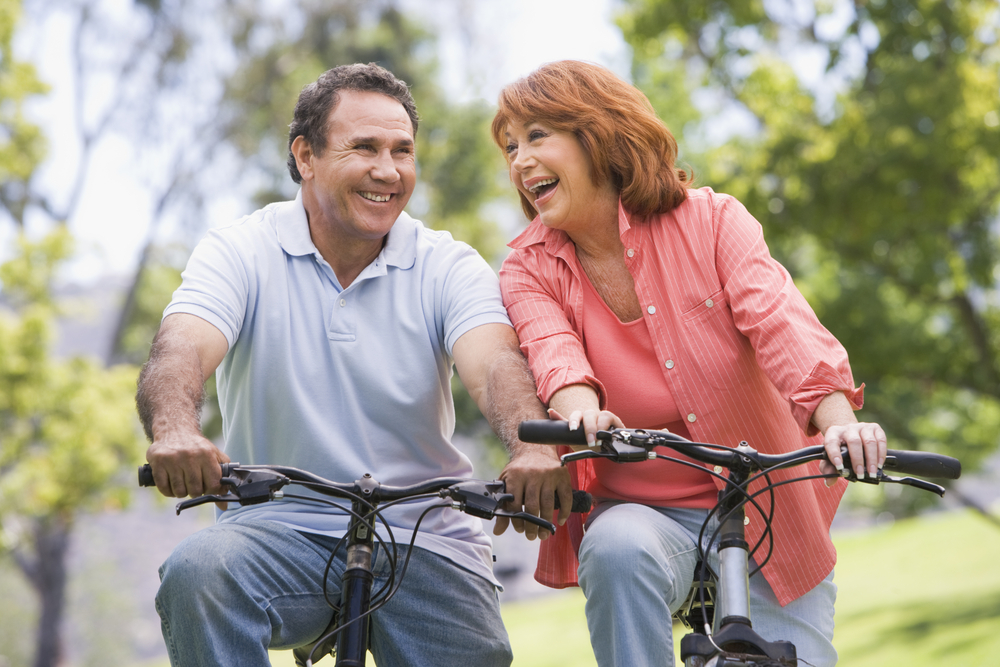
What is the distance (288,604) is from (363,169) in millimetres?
1398

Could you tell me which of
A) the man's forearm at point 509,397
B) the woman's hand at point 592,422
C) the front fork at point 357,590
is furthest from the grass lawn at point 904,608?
the front fork at point 357,590

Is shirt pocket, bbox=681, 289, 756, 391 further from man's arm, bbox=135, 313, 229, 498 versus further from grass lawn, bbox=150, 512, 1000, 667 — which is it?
grass lawn, bbox=150, 512, 1000, 667

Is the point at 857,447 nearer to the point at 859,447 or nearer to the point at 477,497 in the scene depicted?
the point at 859,447

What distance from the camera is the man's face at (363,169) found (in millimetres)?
3279

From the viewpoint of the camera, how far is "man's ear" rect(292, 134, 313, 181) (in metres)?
3.48

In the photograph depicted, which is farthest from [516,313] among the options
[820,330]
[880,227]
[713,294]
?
[880,227]

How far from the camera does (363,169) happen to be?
3.27 metres

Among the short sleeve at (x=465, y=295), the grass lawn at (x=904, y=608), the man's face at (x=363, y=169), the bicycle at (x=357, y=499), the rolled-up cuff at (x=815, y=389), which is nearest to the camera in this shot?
the bicycle at (x=357, y=499)

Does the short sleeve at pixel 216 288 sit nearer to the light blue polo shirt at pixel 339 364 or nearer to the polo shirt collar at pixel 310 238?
the light blue polo shirt at pixel 339 364

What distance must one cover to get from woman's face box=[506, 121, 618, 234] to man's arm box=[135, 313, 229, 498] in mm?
1052

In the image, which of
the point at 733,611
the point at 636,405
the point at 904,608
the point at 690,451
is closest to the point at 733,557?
the point at 733,611

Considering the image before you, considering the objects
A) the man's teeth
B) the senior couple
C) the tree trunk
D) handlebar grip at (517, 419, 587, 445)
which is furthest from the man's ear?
the tree trunk

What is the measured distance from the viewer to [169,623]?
2537 millimetres

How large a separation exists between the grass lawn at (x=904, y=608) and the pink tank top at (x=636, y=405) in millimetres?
5851
